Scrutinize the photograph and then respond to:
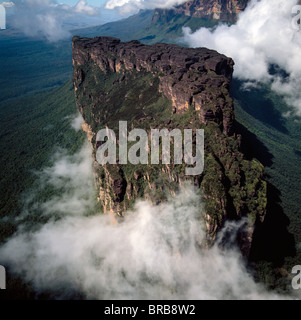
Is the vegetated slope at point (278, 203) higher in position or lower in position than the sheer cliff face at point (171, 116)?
lower

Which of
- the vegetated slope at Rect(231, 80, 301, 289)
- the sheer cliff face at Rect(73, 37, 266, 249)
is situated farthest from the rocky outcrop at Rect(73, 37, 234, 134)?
the vegetated slope at Rect(231, 80, 301, 289)

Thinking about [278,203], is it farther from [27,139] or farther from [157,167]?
[27,139]

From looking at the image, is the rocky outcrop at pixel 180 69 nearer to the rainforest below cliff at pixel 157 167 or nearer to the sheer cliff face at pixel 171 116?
the sheer cliff face at pixel 171 116

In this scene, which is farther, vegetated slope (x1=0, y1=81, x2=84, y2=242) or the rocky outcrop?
vegetated slope (x1=0, y1=81, x2=84, y2=242)

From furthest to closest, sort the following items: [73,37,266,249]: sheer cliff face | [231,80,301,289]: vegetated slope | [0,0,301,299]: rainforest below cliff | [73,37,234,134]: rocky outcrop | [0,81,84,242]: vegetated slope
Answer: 1. [0,81,84,242]: vegetated slope
2. [73,37,234,134]: rocky outcrop
3. [231,80,301,289]: vegetated slope
4. [0,0,301,299]: rainforest below cliff
5. [73,37,266,249]: sheer cliff face

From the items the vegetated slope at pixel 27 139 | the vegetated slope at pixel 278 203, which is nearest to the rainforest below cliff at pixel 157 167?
the vegetated slope at pixel 278 203

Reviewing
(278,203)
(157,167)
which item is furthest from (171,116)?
(278,203)

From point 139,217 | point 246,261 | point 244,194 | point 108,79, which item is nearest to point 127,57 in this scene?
point 108,79

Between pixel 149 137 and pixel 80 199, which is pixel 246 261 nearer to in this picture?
pixel 149 137

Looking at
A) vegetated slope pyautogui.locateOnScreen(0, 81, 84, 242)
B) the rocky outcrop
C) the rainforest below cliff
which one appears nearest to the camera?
the rainforest below cliff

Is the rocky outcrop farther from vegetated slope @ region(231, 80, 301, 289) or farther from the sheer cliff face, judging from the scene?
vegetated slope @ region(231, 80, 301, 289)
